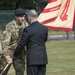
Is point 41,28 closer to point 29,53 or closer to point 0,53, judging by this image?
point 29,53

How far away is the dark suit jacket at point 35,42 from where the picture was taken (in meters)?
8.53

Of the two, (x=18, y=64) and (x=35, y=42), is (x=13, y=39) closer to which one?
(x=18, y=64)

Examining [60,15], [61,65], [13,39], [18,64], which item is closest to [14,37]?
[13,39]

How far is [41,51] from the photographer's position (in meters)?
8.67

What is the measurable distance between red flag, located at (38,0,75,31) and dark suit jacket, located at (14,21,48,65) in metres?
1.25

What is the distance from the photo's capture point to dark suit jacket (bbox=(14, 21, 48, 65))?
8531 millimetres

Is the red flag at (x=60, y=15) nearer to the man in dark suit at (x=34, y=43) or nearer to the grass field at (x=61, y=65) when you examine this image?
the man in dark suit at (x=34, y=43)

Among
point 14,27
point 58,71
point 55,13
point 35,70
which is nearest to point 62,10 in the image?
point 55,13

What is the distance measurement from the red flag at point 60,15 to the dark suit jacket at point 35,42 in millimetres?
1251

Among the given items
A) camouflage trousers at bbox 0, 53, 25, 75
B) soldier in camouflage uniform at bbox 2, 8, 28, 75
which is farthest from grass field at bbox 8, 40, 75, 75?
soldier in camouflage uniform at bbox 2, 8, 28, 75

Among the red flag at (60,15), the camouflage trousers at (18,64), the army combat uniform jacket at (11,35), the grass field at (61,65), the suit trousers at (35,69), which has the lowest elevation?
the grass field at (61,65)

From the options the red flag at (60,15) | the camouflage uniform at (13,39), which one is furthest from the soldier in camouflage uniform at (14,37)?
the red flag at (60,15)

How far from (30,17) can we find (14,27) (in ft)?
5.07

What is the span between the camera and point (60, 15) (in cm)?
993
